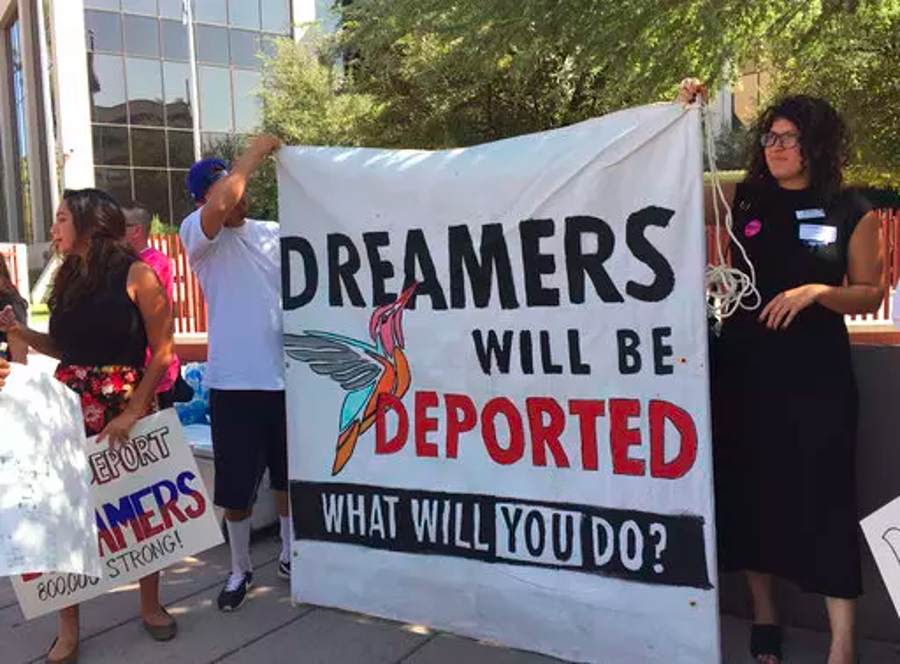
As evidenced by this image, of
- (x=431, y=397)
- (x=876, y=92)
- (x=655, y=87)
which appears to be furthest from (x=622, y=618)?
(x=876, y=92)

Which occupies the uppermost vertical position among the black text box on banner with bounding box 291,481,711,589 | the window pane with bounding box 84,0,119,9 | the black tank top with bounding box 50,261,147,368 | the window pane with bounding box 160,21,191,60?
the window pane with bounding box 84,0,119,9

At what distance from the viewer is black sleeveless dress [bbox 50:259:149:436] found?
3381mm

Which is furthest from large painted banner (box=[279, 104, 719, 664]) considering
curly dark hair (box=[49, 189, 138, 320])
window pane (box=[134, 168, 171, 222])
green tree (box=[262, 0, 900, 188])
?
window pane (box=[134, 168, 171, 222])

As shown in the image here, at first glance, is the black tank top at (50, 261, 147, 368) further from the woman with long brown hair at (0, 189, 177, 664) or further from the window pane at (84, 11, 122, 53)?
the window pane at (84, 11, 122, 53)

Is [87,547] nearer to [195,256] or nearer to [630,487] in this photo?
[195,256]

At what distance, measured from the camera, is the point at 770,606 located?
10.4 feet

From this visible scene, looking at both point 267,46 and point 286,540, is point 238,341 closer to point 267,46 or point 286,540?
point 286,540

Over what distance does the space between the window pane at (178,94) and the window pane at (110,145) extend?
5.03 ft

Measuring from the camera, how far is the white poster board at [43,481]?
9.82ft

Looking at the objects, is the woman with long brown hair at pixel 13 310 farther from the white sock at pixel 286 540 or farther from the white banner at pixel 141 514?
the white sock at pixel 286 540

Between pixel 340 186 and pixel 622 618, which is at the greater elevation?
pixel 340 186

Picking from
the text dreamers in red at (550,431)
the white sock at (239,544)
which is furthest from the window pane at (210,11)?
the text dreamers in red at (550,431)

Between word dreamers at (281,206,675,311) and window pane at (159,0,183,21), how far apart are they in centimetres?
2695

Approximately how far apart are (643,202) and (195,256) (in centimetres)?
194
